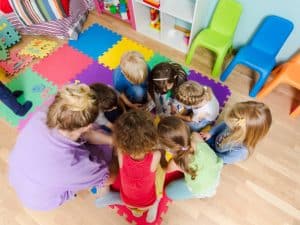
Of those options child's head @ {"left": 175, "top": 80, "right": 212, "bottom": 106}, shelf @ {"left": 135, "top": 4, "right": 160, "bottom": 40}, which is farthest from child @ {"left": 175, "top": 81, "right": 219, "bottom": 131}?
shelf @ {"left": 135, "top": 4, "right": 160, "bottom": 40}

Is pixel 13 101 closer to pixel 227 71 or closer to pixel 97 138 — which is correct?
pixel 97 138

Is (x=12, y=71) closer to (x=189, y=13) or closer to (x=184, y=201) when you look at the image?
(x=189, y=13)

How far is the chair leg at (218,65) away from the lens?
2.27m

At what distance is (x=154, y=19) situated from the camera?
264 cm

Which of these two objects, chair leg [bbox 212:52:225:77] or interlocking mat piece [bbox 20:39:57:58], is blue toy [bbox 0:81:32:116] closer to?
interlocking mat piece [bbox 20:39:57:58]

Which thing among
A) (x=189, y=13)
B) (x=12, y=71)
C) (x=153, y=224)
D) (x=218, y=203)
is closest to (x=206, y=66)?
(x=189, y=13)

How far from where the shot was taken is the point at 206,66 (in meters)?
2.51

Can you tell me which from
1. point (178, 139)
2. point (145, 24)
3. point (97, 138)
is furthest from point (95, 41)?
point (178, 139)

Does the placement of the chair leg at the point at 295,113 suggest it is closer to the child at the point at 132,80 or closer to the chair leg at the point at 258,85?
the chair leg at the point at 258,85

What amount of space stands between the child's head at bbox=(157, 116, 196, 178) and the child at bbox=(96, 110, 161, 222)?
9cm

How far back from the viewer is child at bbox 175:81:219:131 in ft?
5.48

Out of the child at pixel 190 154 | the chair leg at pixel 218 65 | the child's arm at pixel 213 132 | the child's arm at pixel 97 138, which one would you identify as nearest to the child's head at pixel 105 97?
the child's arm at pixel 97 138

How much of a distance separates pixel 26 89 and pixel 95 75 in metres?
0.66

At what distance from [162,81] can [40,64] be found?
1.47m
